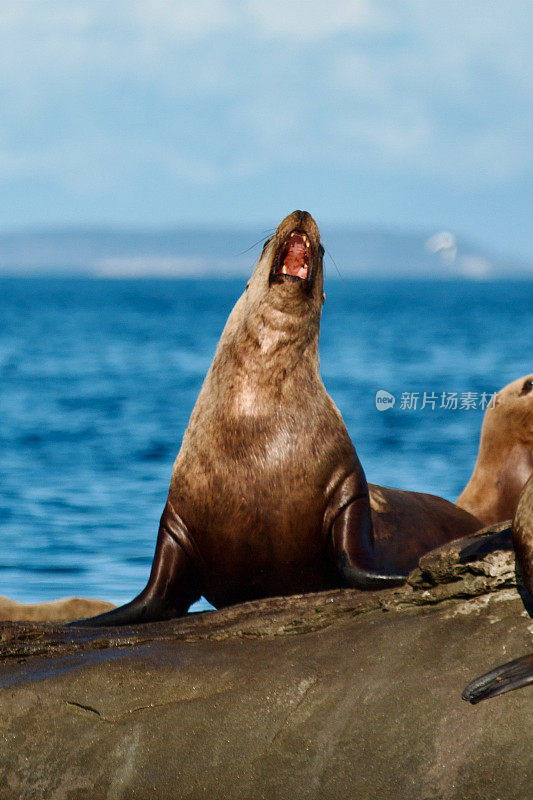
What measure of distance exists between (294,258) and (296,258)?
0.4 inches

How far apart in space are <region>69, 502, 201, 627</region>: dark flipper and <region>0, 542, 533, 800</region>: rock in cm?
109

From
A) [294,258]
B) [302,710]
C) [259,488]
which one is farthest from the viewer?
[294,258]

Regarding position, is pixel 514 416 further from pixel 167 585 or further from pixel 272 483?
pixel 167 585

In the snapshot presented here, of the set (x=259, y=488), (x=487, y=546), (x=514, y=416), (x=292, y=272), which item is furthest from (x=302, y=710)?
(x=514, y=416)

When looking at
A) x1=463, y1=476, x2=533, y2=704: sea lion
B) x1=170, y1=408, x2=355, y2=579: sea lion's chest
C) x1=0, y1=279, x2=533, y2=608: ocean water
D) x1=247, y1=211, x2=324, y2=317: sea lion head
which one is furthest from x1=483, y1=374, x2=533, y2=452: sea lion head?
x1=463, y1=476, x2=533, y2=704: sea lion

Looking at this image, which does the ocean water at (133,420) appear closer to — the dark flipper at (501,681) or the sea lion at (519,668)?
the sea lion at (519,668)

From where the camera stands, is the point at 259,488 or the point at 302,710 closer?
the point at 302,710

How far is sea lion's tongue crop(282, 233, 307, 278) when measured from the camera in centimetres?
673

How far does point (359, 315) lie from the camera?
82188 millimetres

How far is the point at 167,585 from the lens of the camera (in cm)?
623

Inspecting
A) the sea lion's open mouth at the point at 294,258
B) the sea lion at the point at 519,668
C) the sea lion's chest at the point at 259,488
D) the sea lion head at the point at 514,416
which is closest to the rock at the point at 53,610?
the sea lion's chest at the point at 259,488

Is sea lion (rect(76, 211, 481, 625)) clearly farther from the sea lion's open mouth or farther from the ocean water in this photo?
the ocean water

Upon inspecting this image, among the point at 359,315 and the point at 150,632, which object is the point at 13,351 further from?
the point at 150,632

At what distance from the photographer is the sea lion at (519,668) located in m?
3.88
